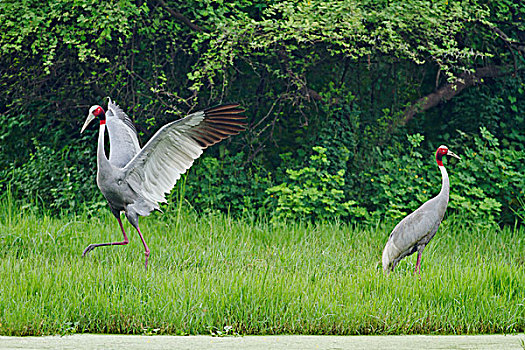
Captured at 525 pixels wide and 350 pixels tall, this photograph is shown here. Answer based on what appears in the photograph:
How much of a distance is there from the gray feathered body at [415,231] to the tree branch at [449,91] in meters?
3.63

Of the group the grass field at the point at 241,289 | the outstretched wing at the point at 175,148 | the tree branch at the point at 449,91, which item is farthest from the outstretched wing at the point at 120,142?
the tree branch at the point at 449,91

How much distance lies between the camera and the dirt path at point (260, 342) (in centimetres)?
418

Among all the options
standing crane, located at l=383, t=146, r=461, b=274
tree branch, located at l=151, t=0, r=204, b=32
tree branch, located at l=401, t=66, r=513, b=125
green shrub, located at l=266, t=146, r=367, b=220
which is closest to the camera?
standing crane, located at l=383, t=146, r=461, b=274

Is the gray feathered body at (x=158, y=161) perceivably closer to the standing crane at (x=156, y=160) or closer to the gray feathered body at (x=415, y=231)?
the standing crane at (x=156, y=160)

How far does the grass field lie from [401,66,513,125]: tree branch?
2.96m

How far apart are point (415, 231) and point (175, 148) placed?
2220 mm

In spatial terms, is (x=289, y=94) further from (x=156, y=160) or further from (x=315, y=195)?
(x=156, y=160)

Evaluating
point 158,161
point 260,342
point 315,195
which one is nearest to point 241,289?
point 260,342

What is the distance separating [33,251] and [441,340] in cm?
418

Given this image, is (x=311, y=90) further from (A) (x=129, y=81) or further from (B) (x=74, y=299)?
(B) (x=74, y=299)

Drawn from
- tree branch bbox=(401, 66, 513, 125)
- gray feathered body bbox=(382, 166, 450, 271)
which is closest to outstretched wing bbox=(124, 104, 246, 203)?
gray feathered body bbox=(382, 166, 450, 271)

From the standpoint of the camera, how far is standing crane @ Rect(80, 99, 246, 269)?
221 inches

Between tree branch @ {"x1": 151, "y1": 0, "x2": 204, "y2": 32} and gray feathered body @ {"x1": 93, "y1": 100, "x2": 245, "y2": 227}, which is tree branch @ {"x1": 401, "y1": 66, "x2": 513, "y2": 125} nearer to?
tree branch @ {"x1": 151, "y1": 0, "x2": 204, "y2": 32}

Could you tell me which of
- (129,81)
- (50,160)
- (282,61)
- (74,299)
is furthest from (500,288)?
(50,160)
